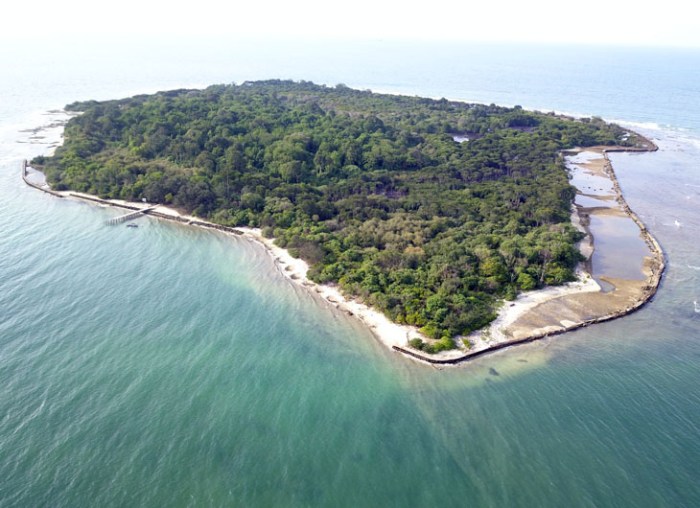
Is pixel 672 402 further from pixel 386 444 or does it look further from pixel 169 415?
pixel 169 415

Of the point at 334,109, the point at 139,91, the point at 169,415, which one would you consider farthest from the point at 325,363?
the point at 139,91

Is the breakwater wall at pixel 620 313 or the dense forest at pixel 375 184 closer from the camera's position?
the breakwater wall at pixel 620 313

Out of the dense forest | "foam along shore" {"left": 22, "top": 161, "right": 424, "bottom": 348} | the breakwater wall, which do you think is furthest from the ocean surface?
the dense forest

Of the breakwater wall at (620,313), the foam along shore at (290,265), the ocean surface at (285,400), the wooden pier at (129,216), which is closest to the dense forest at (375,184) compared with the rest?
the foam along shore at (290,265)

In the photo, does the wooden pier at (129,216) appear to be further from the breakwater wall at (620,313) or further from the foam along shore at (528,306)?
the breakwater wall at (620,313)

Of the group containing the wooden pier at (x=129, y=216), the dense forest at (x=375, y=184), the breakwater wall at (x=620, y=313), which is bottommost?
the wooden pier at (x=129, y=216)

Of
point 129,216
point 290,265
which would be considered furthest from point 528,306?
point 129,216

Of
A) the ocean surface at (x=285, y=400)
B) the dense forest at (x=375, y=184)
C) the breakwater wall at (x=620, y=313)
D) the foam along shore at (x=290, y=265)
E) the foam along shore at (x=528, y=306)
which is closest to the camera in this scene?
the ocean surface at (x=285, y=400)
